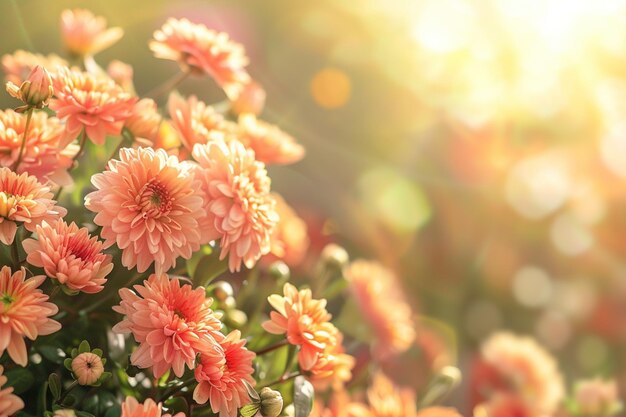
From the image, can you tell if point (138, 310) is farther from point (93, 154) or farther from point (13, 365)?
point (93, 154)

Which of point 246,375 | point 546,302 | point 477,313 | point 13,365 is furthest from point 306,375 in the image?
→ point 546,302

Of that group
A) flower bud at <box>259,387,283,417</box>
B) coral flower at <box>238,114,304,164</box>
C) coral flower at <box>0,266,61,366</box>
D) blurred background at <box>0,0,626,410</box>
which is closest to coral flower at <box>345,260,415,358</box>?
coral flower at <box>238,114,304,164</box>

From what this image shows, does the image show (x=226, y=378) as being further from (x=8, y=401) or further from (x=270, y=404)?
(x=8, y=401)

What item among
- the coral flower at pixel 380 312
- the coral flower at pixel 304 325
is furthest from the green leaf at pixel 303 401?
the coral flower at pixel 380 312

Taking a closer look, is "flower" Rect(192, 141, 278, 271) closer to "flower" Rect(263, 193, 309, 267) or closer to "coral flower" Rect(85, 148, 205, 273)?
"coral flower" Rect(85, 148, 205, 273)

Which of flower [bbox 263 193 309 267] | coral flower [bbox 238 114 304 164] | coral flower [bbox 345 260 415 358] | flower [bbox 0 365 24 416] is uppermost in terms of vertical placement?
coral flower [bbox 238 114 304 164]
